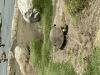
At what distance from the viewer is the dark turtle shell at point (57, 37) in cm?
875

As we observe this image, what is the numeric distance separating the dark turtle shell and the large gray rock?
1.66 meters

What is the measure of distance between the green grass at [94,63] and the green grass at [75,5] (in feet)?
3.66

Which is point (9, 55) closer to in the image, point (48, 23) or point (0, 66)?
point (0, 66)

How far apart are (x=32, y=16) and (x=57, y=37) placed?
7.28ft

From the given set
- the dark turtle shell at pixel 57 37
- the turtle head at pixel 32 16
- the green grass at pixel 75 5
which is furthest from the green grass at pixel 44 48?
the green grass at pixel 75 5

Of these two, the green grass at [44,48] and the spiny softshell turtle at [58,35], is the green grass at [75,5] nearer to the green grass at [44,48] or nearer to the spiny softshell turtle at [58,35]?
the spiny softshell turtle at [58,35]

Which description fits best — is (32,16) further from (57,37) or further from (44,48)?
(57,37)

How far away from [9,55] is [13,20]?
1.40 metres

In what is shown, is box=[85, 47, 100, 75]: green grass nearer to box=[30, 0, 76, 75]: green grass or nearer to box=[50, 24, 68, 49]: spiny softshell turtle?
box=[50, 24, 68, 49]: spiny softshell turtle

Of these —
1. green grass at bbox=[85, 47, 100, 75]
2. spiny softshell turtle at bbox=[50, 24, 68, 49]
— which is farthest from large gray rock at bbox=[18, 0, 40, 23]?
green grass at bbox=[85, 47, 100, 75]

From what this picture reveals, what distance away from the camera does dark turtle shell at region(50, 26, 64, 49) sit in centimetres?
875

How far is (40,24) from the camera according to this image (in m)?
10.7

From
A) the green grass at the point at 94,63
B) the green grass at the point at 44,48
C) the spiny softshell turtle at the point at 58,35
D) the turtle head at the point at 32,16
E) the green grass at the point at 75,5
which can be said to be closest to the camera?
the green grass at the point at 94,63

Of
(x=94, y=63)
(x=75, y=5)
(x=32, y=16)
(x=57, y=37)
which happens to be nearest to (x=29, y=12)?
(x=32, y=16)
